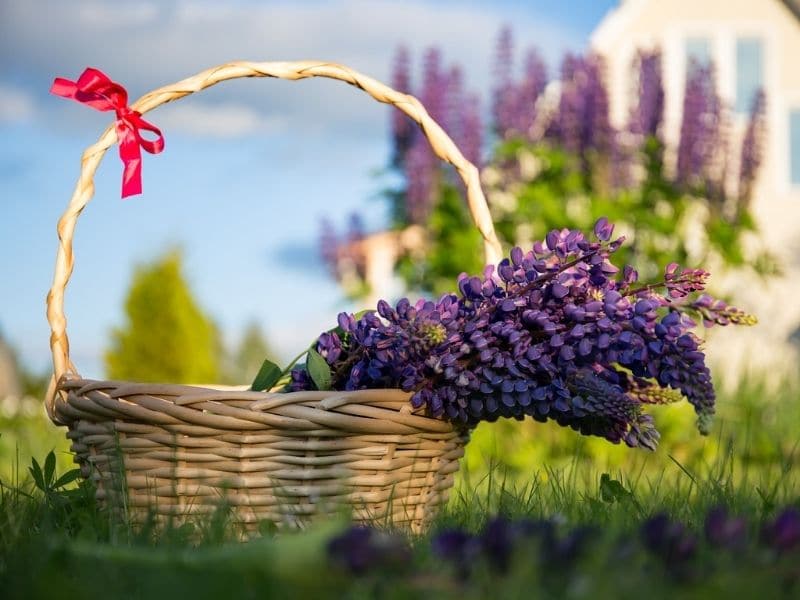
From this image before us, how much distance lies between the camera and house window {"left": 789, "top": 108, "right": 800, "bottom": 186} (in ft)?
28.7

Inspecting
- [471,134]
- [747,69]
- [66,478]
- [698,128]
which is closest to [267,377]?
[66,478]

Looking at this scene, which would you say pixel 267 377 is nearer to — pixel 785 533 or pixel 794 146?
pixel 785 533

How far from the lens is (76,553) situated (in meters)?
1.07

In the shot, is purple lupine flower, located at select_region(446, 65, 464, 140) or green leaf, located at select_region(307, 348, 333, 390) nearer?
green leaf, located at select_region(307, 348, 333, 390)

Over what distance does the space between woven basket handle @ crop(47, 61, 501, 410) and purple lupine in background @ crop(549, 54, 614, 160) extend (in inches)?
110

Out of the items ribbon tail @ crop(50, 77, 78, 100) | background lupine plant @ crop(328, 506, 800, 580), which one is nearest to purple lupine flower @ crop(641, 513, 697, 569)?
background lupine plant @ crop(328, 506, 800, 580)

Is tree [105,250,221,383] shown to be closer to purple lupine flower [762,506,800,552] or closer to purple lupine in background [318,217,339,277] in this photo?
purple lupine in background [318,217,339,277]

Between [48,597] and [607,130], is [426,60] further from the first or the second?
[48,597]

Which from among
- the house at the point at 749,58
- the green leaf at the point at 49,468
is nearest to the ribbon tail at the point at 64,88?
the green leaf at the point at 49,468

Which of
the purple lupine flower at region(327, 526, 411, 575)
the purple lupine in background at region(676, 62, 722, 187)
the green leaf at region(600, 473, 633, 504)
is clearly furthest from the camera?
the purple lupine in background at region(676, 62, 722, 187)

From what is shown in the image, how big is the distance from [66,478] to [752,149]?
15.2 ft

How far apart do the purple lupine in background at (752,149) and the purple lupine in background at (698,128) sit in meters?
0.28

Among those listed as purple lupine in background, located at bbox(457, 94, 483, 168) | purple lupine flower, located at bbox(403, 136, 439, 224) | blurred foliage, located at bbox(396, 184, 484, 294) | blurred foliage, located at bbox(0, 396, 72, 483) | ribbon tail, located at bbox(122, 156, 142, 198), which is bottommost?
blurred foliage, located at bbox(0, 396, 72, 483)

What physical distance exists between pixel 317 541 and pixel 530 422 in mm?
3615
